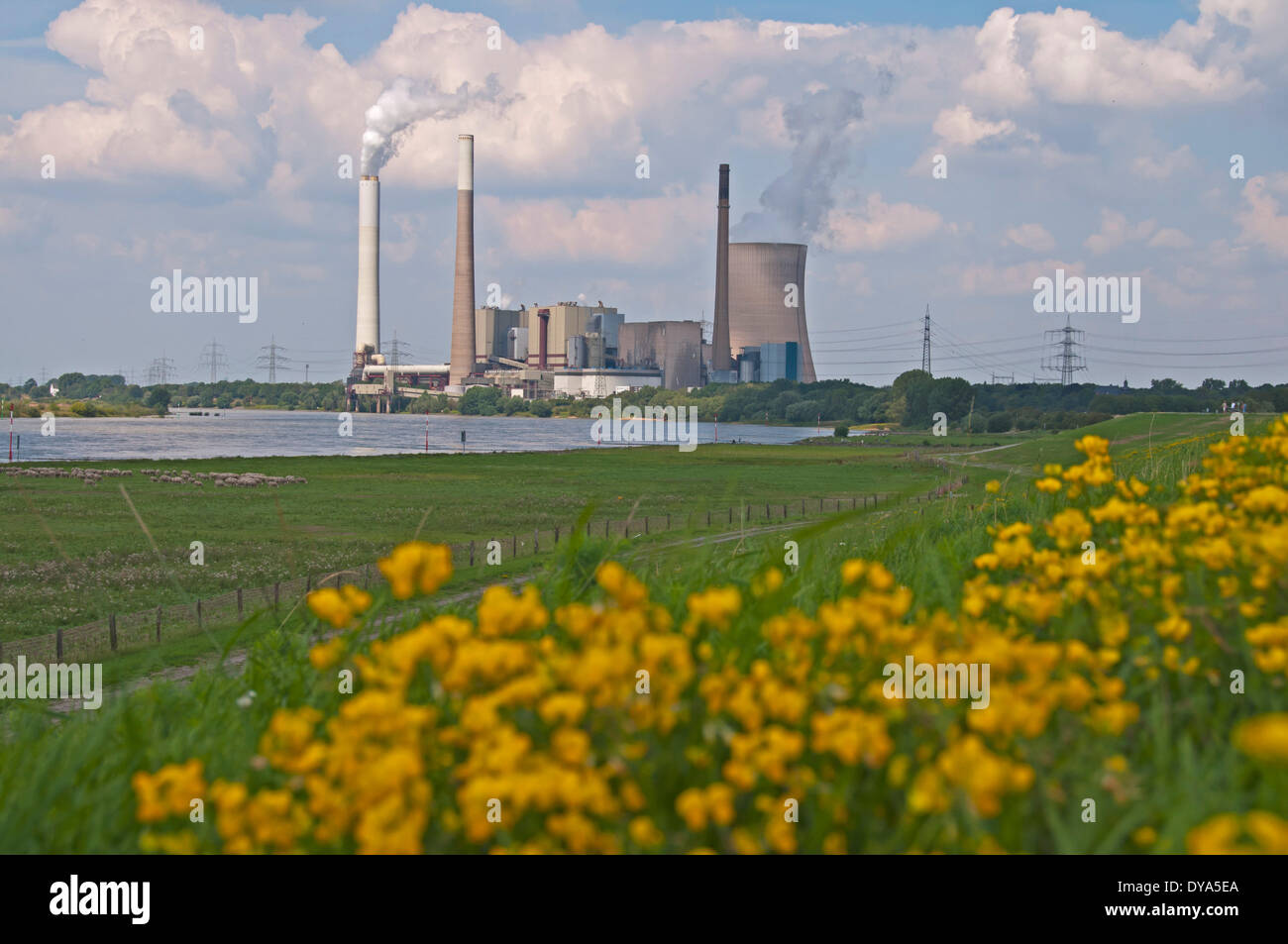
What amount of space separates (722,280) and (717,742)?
17690 centimetres

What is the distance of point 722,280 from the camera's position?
17625 centimetres

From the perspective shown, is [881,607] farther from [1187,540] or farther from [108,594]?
[108,594]

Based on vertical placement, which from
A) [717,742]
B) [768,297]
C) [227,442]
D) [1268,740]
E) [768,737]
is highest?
[768,297]

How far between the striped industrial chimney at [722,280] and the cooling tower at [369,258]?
5501cm

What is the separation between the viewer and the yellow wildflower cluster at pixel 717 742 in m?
2.16

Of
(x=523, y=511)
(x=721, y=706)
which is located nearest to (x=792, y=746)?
(x=721, y=706)

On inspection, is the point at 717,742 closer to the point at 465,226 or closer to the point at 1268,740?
the point at 1268,740

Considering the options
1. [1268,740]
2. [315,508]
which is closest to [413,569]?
[1268,740]

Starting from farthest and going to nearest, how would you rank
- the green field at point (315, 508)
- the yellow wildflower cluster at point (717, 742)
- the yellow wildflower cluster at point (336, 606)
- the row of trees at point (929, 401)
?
the row of trees at point (929, 401) < the green field at point (315, 508) < the yellow wildflower cluster at point (336, 606) < the yellow wildflower cluster at point (717, 742)

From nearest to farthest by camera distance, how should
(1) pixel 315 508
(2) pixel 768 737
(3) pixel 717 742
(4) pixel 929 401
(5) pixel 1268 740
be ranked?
(5) pixel 1268 740 → (2) pixel 768 737 → (3) pixel 717 742 → (1) pixel 315 508 → (4) pixel 929 401

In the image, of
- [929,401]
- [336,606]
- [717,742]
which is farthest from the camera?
[929,401]

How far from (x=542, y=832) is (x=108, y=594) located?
2354 centimetres

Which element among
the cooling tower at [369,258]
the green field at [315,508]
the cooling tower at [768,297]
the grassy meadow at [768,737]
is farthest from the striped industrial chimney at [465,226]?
the grassy meadow at [768,737]

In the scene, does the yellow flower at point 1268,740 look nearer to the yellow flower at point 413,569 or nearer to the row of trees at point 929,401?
the yellow flower at point 413,569
